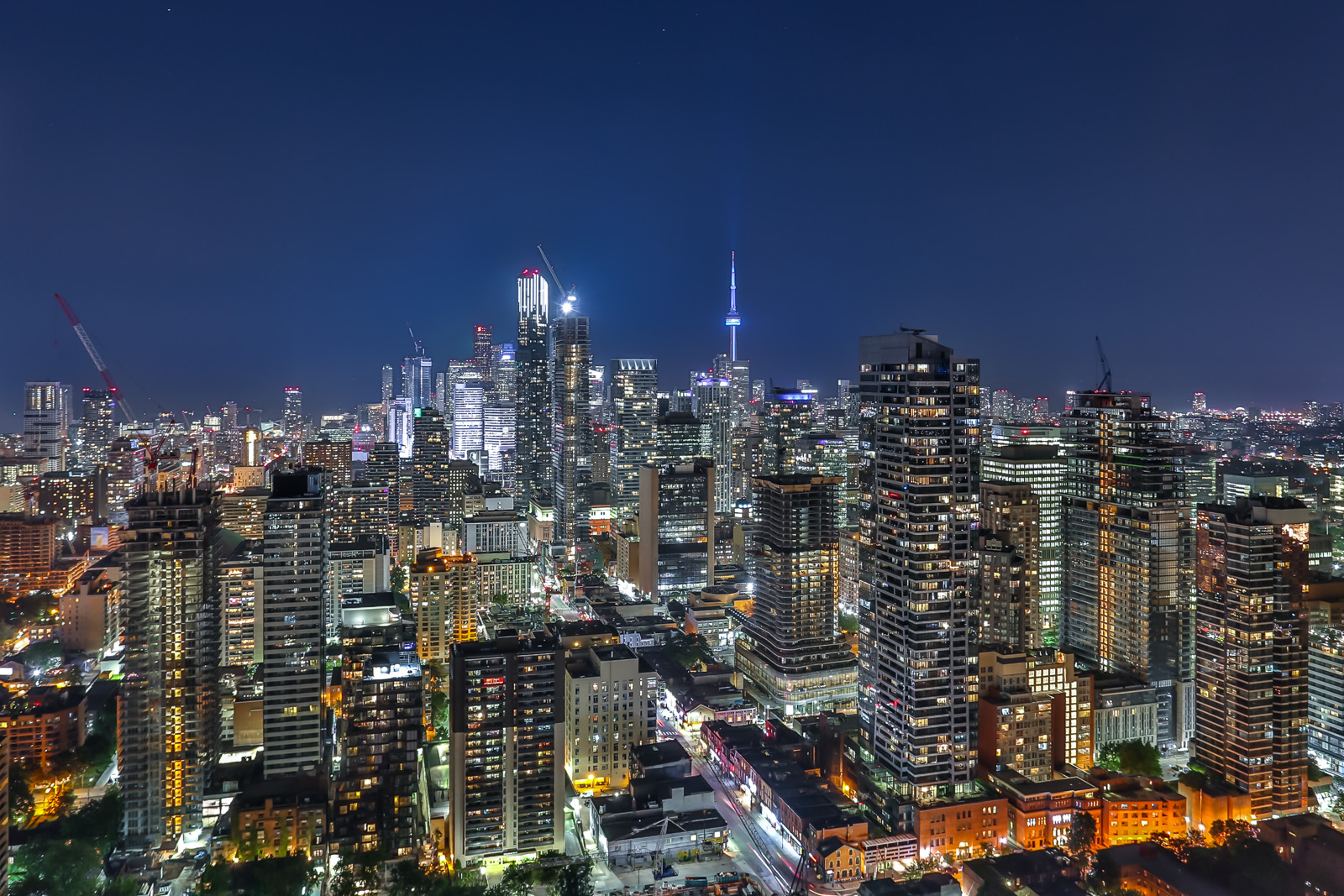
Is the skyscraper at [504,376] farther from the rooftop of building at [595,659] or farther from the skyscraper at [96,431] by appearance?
the rooftop of building at [595,659]

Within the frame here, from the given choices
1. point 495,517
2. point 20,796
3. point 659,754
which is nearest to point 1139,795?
point 659,754

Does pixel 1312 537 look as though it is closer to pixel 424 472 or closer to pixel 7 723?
pixel 7 723

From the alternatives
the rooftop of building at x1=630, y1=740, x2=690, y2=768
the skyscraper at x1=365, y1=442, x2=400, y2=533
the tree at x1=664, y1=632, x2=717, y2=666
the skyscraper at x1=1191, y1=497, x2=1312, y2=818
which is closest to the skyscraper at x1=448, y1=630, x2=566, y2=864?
the rooftop of building at x1=630, y1=740, x2=690, y2=768

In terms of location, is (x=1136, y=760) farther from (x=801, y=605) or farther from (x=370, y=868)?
(x=370, y=868)

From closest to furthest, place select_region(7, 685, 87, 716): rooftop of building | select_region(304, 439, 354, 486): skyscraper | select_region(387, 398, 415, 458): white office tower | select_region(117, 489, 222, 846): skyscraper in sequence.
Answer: select_region(117, 489, 222, 846): skyscraper, select_region(7, 685, 87, 716): rooftop of building, select_region(304, 439, 354, 486): skyscraper, select_region(387, 398, 415, 458): white office tower

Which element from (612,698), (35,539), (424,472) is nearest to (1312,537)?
(612,698)

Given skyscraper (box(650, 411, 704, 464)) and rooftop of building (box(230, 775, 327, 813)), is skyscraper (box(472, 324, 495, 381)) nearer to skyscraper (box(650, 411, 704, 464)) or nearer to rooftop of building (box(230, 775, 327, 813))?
skyscraper (box(650, 411, 704, 464))
